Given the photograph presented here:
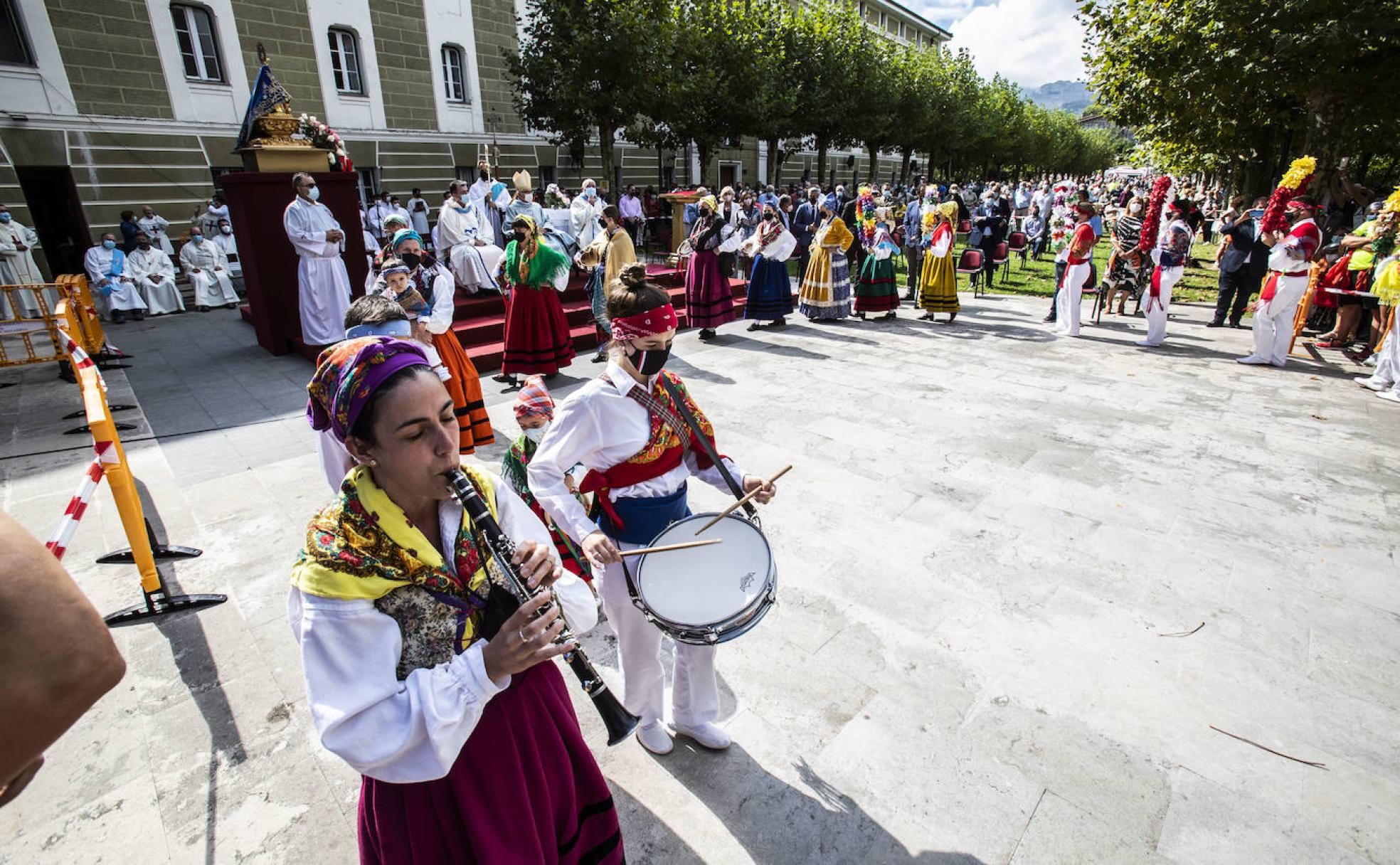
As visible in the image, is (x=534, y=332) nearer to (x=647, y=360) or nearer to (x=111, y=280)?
(x=647, y=360)

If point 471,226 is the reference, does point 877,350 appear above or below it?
below

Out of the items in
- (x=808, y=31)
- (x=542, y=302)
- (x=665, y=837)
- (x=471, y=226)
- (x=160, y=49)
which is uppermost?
(x=808, y=31)

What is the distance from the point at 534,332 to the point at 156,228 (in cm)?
1171

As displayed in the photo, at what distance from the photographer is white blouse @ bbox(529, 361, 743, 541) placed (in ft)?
8.31

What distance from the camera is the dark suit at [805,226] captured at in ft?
44.2

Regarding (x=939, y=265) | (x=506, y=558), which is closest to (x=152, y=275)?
(x=939, y=265)

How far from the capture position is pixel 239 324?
11602 millimetres

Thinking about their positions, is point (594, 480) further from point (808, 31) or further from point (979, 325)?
point (808, 31)

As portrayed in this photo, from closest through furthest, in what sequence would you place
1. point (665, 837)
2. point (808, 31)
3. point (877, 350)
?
point (665, 837) → point (877, 350) → point (808, 31)

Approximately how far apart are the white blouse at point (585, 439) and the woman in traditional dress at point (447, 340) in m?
3.04

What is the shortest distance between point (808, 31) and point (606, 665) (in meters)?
28.7

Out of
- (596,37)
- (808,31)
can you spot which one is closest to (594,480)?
(596,37)

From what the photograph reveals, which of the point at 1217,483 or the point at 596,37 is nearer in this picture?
the point at 1217,483

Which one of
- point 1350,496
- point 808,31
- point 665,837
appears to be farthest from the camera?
point 808,31
